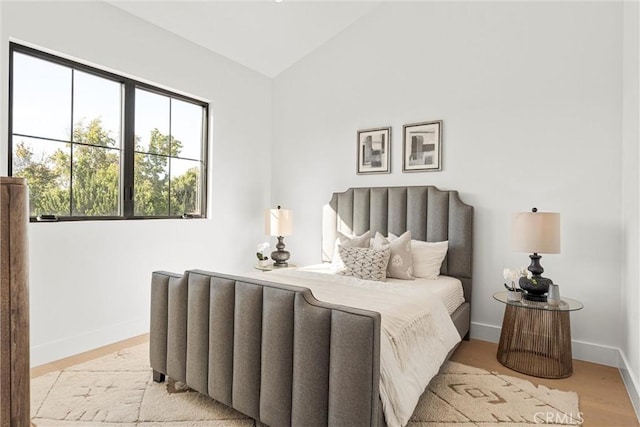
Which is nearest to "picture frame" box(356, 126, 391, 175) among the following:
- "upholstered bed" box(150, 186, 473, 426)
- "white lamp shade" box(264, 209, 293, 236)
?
"white lamp shade" box(264, 209, 293, 236)

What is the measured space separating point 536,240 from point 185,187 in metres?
3.19

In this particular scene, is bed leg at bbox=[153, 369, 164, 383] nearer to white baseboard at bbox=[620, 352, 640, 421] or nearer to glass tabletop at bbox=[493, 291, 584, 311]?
glass tabletop at bbox=[493, 291, 584, 311]

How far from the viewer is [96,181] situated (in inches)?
119

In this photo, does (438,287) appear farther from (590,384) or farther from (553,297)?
(590,384)

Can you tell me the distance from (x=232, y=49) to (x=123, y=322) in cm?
291

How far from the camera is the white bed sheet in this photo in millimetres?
2572

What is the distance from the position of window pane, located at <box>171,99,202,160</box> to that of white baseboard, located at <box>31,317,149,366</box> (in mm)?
1672

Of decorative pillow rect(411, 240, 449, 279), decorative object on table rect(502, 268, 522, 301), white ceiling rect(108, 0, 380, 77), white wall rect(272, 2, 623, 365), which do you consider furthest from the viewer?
white ceiling rect(108, 0, 380, 77)

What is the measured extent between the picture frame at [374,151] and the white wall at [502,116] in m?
0.07

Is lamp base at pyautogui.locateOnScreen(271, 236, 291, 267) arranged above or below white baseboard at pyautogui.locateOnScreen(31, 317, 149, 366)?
above

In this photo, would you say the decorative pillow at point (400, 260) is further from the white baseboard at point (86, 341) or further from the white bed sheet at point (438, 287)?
the white baseboard at point (86, 341)

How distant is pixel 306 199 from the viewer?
4.33 metres

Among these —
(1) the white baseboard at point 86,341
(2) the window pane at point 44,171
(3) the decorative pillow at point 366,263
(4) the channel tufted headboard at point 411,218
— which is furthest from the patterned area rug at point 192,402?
(2) the window pane at point 44,171

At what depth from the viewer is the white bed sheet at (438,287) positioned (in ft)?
8.44
